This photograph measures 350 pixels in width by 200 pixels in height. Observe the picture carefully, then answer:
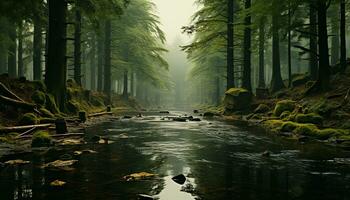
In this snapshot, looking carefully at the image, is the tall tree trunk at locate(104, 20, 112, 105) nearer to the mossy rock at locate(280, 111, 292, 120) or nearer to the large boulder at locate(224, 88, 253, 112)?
the large boulder at locate(224, 88, 253, 112)

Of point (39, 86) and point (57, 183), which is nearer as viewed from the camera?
point (57, 183)

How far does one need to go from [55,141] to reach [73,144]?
612 millimetres

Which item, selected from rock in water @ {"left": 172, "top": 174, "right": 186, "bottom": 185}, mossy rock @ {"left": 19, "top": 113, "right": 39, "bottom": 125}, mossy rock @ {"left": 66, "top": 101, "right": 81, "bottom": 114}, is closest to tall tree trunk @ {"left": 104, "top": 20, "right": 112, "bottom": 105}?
mossy rock @ {"left": 66, "top": 101, "right": 81, "bottom": 114}

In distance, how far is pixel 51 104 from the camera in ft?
58.5

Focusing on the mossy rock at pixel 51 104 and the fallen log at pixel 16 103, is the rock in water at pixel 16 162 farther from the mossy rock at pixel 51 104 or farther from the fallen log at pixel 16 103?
the mossy rock at pixel 51 104

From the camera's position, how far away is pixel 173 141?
531 inches

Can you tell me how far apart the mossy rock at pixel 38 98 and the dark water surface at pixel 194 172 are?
587 cm

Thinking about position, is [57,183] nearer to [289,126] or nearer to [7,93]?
[7,93]

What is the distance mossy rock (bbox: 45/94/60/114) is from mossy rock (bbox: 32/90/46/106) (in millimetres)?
506

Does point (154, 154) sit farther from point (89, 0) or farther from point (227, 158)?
point (89, 0)

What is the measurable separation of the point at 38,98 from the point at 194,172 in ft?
35.5

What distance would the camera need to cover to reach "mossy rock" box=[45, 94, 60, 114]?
17.7 meters

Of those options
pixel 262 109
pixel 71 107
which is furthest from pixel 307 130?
pixel 71 107

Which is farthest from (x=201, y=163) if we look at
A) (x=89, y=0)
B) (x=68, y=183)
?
(x=89, y=0)
